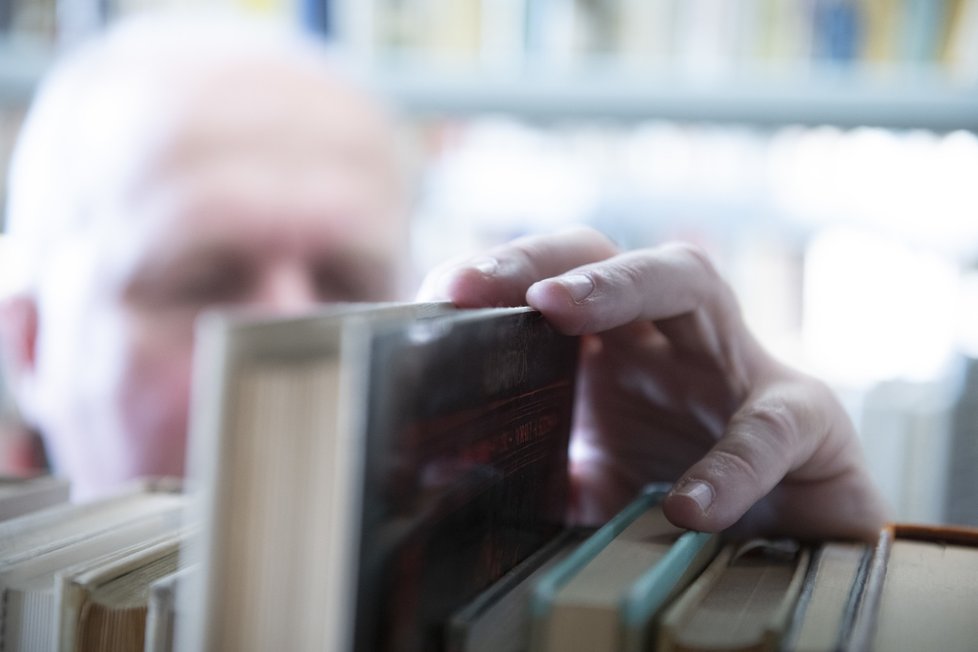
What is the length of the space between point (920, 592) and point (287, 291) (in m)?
0.79

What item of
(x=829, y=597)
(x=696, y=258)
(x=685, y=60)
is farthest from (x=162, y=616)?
(x=685, y=60)

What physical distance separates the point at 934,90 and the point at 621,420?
0.73 m

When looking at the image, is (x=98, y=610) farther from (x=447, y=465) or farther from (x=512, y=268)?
(x=512, y=268)

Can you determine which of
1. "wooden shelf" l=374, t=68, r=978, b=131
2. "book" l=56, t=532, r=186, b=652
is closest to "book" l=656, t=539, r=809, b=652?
"book" l=56, t=532, r=186, b=652

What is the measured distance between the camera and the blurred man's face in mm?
1055

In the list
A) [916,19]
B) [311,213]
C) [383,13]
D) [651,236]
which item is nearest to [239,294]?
[311,213]

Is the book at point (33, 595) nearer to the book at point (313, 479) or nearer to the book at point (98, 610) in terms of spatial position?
the book at point (98, 610)

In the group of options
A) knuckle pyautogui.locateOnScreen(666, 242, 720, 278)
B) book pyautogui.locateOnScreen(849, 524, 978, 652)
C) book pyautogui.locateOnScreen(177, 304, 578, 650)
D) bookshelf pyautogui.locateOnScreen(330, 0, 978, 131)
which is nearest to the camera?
book pyautogui.locateOnScreen(177, 304, 578, 650)

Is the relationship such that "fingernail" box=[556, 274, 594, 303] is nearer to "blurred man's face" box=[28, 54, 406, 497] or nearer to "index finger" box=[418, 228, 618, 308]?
"index finger" box=[418, 228, 618, 308]

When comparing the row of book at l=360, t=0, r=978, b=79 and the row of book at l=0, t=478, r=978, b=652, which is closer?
the row of book at l=0, t=478, r=978, b=652

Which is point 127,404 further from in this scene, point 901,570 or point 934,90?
point 934,90

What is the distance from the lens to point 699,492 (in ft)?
1.59

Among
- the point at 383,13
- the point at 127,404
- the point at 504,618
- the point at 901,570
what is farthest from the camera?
the point at 383,13

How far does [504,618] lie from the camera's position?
0.39 meters
